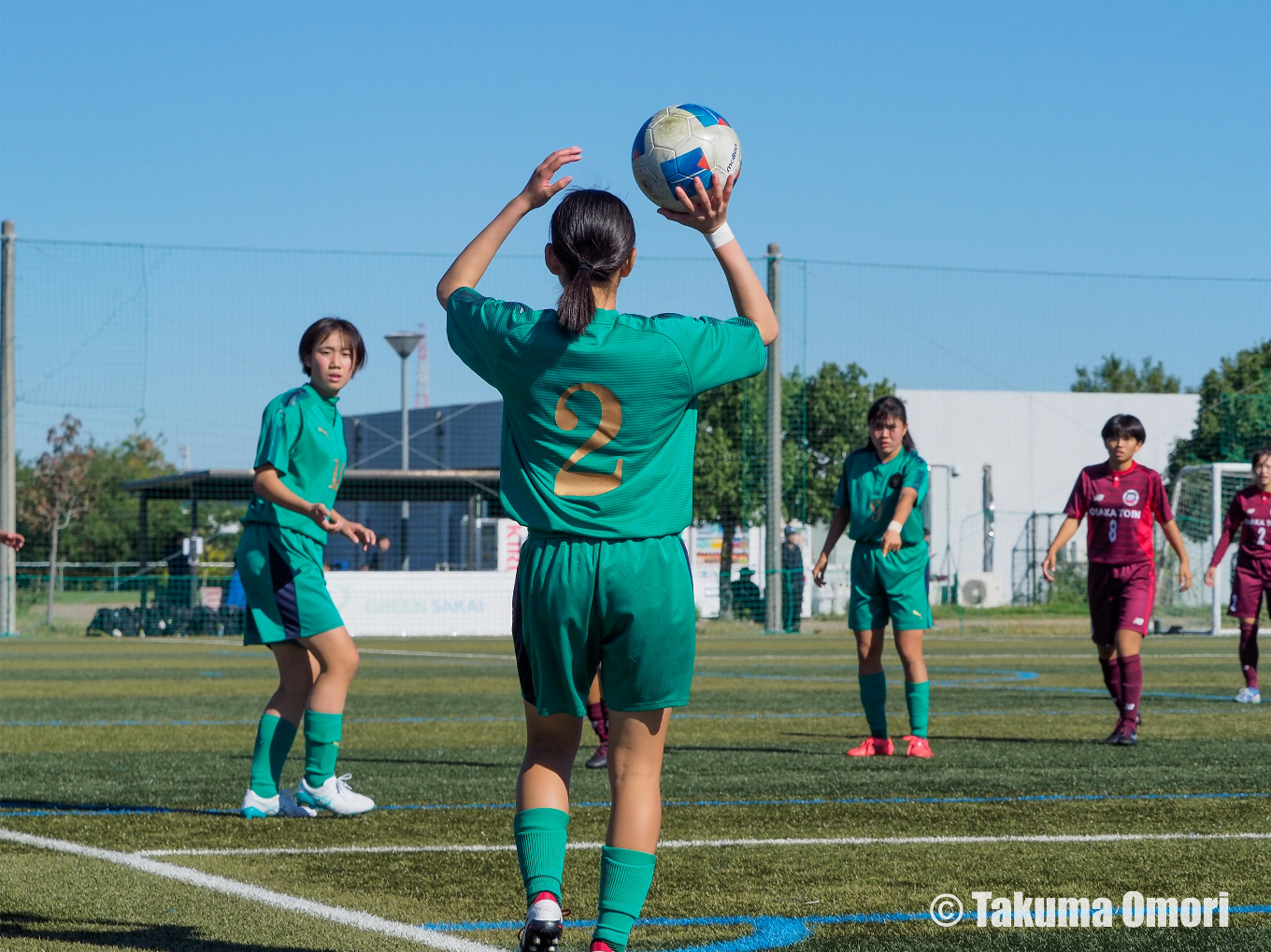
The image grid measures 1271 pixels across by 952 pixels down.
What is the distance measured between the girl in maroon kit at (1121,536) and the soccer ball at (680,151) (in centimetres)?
556

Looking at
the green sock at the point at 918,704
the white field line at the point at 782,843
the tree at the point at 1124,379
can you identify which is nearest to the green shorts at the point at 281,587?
the white field line at the point at 782,843

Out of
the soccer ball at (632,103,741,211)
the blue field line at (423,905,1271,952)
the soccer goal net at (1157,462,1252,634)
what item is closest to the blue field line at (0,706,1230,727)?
the blue field line at (423,905,1271,952)

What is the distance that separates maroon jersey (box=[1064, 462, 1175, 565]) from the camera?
9250 millimetres

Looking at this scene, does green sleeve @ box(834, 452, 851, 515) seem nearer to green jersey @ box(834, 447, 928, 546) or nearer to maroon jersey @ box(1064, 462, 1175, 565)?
green jersey @ box(834, 447, 928, 546)

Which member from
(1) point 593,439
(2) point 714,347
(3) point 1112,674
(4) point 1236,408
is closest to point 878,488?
(3) point 1112,674

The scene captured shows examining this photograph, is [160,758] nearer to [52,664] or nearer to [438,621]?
[52,664]

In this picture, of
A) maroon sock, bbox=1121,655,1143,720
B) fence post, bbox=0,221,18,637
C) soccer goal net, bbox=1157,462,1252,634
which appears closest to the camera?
maroon sock, bbox=1121,655,1143,720

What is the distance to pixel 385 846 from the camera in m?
5.39

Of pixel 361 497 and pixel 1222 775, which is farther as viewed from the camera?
pixel 361 497

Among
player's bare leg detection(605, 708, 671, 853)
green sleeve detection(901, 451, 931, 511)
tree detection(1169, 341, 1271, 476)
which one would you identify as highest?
tree detection(1169, 341, 1271, 476)

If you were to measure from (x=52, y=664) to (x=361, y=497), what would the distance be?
16.6 meters

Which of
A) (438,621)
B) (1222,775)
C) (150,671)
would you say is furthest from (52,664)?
(1222,775)

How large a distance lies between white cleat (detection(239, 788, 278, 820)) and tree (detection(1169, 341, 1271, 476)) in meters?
24.8

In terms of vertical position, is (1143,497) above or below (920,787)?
above
